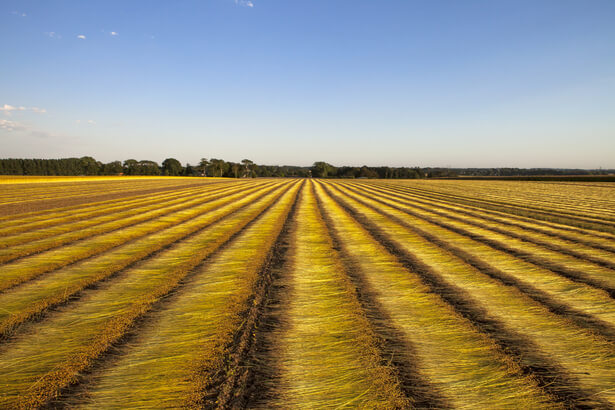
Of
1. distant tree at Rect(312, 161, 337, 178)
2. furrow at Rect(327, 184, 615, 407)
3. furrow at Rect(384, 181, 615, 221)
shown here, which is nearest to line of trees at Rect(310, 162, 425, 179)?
distant tree at Rect(312, 161, 337, 178)

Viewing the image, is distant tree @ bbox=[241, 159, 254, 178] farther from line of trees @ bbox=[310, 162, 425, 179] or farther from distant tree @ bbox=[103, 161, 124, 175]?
distant tree @ bbox=[103, 161, 124, 175]

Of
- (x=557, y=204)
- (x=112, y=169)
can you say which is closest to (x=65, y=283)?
(x=557, y=204)

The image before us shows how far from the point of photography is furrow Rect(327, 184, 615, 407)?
9.91ft

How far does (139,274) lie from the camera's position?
6453 millimetres

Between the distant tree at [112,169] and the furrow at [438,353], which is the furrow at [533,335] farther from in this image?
the distant tree at [112,169]

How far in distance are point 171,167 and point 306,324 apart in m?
168

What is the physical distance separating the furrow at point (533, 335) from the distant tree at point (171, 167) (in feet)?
526

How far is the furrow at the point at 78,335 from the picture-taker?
306 centimetres

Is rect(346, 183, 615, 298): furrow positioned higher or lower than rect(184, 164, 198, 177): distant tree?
lower

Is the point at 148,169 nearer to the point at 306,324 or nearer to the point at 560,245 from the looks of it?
the point at 560,245

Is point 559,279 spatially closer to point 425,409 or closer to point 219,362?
point 425,409

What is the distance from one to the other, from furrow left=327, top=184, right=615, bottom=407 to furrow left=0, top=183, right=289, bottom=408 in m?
4.91

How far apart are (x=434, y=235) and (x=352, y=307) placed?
22.4 ft

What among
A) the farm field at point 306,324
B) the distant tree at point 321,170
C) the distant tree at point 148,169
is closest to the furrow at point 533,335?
the farm field at point 306,324
